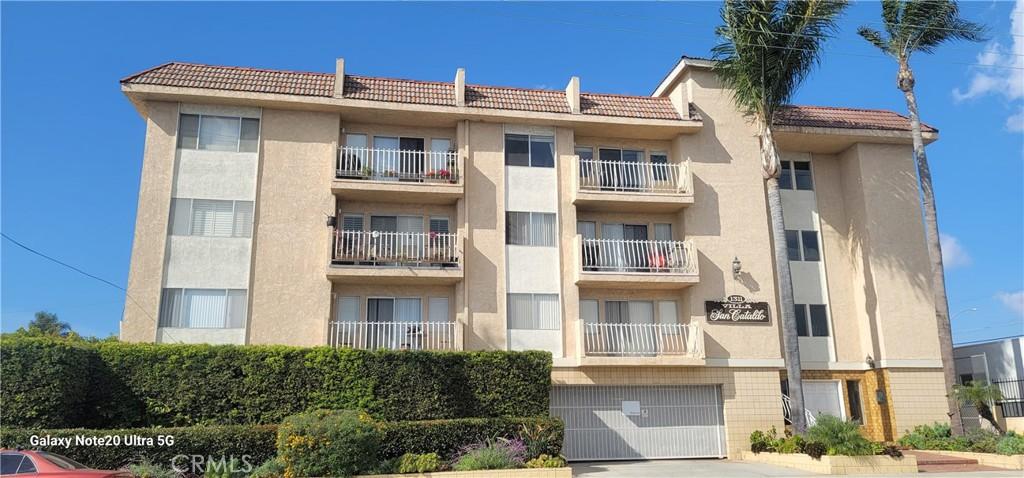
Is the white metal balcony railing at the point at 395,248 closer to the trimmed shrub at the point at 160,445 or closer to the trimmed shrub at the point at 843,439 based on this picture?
the trimmed shrub at the point at 160,445

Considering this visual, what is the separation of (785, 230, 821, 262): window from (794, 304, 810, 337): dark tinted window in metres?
1.69

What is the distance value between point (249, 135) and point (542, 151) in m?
8.99

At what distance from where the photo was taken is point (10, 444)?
596 inches

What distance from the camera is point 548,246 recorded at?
22766 millimetres

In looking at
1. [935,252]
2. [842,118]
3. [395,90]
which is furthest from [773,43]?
[395,90]

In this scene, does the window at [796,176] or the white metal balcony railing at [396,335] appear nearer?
the white metal balcony railing at [396,335]

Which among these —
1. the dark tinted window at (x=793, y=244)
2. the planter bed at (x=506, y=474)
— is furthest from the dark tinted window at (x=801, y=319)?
the planter bed at (x=506, y=474)

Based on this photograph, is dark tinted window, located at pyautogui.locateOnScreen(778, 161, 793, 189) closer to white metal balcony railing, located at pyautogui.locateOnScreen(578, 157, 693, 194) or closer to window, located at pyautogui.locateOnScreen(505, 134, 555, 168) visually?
white metal balcony railing, located at pyautogui.locateOnScreen(578, 157, 693, 194)

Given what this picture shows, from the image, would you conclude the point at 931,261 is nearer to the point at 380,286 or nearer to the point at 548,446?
the point at 548,446

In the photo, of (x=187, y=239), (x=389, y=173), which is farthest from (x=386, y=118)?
(x=187, y=239)

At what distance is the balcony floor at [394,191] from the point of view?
851 inches

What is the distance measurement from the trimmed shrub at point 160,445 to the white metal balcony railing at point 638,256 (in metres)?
10.5

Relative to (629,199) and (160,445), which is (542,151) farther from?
(160,445)

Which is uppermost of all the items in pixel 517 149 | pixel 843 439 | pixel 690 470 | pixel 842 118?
pixel 842 118
